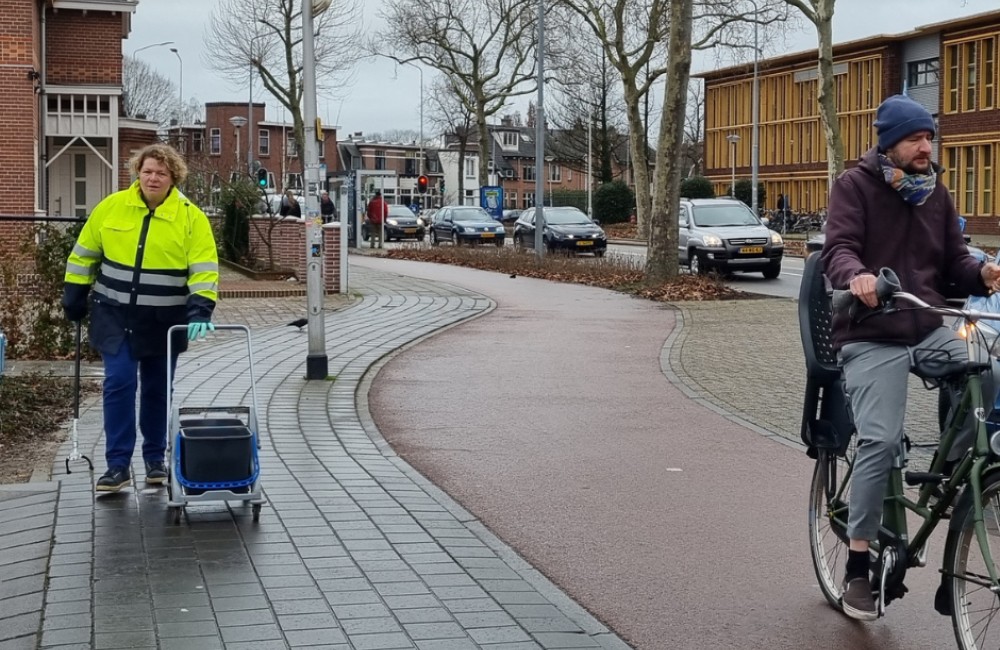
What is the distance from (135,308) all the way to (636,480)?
2.99 m

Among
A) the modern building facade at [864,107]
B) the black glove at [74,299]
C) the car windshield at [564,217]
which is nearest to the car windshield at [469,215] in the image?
the car windshield at [564,217]

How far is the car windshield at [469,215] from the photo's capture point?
149ft

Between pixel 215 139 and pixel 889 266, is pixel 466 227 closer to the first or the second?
pixel 889 266

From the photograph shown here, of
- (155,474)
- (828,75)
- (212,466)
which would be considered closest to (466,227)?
(828,75)

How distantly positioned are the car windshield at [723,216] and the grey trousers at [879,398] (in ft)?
80.6

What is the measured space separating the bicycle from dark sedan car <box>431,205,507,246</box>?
3711cm

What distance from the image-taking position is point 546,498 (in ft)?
24.2

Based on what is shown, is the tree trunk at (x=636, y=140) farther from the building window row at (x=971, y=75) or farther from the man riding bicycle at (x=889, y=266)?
the man riding bicycle at (x=889, y=266)

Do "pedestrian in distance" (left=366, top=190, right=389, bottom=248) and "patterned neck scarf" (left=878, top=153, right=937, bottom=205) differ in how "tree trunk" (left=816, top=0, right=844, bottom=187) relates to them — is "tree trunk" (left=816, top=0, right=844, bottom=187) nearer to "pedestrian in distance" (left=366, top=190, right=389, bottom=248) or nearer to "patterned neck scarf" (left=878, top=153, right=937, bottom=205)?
"pedestrian in distance" (left=366, top=190, right=389, bottom=248)

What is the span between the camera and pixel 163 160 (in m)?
6.97

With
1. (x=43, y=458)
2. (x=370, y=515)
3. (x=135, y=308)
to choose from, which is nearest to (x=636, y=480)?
(x=370, y=515)

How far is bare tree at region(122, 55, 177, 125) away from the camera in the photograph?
8325 cm

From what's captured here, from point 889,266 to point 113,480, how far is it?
4149 millimetres

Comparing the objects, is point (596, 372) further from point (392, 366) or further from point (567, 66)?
point (567, 66)
